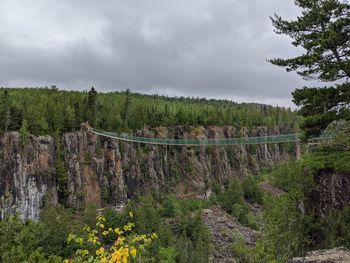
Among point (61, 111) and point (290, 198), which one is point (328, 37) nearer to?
point (290, 198)

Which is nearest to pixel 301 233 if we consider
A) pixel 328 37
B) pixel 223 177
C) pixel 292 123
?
pixel 328 37

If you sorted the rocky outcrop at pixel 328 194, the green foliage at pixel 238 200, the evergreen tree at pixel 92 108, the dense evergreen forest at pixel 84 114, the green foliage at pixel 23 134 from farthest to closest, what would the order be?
1. the green foliage at pixel 238 200
2. the evergreen tree at pixel 92 108
3. the dense evergreen forest at pixel 84 114
4. the green foliage at pixel 23 134
5. the rocky outcrop at pixel 328 194

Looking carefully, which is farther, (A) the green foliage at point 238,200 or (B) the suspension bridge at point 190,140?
(A) the green foliage at point 238,200

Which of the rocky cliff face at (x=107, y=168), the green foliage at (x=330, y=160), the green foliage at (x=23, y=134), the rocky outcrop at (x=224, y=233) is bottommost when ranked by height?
the rocky outcrop at (x=224, y=233)

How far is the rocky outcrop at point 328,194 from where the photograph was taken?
78.7 feet

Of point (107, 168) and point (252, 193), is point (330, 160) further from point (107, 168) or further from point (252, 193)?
point (252, 193)

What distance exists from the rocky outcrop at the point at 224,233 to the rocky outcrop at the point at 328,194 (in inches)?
1637

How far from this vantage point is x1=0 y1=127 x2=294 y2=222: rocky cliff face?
61.3 meters

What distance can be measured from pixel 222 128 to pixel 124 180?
4277cm

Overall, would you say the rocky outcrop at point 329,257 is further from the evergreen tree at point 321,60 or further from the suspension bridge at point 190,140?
the suspension bridge at point 190,140

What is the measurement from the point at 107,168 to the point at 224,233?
22.9 m

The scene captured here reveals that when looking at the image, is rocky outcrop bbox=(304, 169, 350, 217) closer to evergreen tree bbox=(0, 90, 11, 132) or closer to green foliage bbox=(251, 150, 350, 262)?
green foliage bbox=(251, 150, 350, 262)

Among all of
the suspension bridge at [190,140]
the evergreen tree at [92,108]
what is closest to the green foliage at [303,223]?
the suspension bridge at [190,140]

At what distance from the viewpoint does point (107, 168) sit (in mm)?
77500
